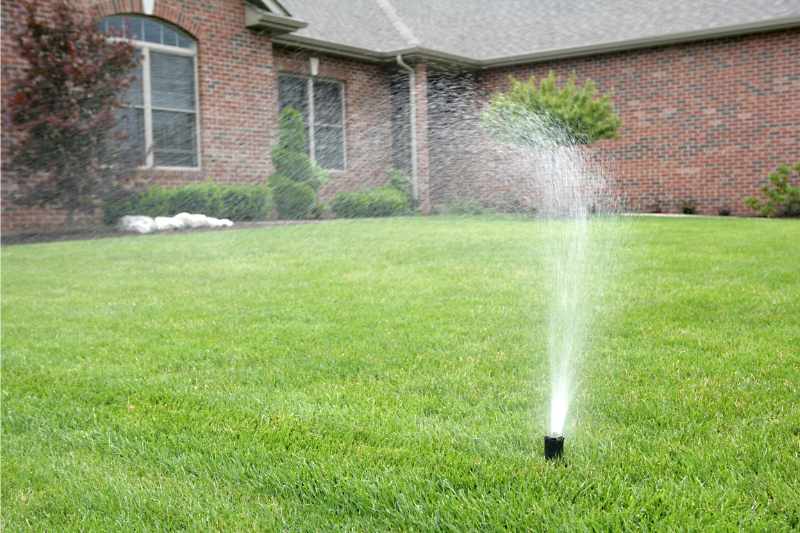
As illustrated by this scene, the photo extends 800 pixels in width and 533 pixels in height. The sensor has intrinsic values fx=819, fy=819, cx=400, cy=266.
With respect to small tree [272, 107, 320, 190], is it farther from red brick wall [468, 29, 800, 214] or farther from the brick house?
red brick wall [468, 29, 800, 214]

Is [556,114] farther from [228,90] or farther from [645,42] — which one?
[228,90]

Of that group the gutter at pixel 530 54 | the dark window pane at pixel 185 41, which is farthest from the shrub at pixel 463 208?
the dark window pane at pixel 185 41

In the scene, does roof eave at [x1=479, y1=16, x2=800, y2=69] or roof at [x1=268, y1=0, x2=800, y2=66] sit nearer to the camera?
roof eave at [x1=479, y1=16, x2=800, y2=69]

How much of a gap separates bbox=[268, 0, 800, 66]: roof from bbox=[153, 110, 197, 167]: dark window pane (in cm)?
249

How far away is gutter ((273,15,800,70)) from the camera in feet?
48.7

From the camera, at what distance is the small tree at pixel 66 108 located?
11.2m

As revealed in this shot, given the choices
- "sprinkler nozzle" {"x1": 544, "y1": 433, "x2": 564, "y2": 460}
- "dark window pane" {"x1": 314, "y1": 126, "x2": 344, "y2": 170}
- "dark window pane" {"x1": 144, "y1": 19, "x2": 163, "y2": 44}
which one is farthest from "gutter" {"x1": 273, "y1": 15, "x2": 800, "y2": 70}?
"sprinkler nozzle" {"x1": 544, "y1": 433, "x2": 564, "y2": 460}

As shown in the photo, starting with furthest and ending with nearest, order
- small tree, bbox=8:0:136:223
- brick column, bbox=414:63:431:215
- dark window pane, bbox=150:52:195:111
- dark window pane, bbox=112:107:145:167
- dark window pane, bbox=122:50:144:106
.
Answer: brick column, bbox=414:63:431:215, dark window pane, bbox=150:52:195:111, dark window pane, bbox=122:50:144:106, dark window pane, bbox=112:107:145:167, small tree, bbox=8:0:136:223

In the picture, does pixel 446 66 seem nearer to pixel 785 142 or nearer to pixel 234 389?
pixel 785 142

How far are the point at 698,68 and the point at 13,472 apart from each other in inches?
603

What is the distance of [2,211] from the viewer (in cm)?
1168

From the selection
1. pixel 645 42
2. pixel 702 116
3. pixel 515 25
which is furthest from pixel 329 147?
pixel 702 116

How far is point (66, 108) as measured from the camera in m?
11.3

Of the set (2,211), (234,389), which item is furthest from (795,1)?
(234,389)
